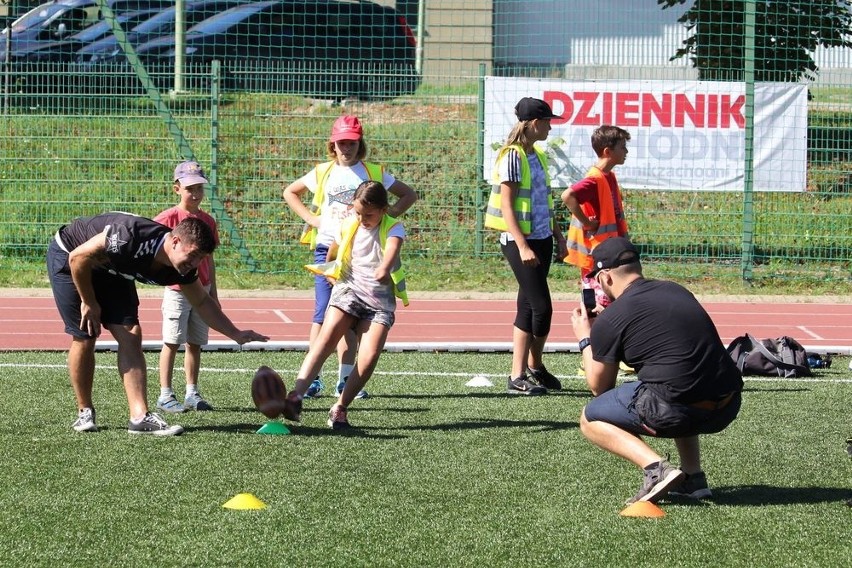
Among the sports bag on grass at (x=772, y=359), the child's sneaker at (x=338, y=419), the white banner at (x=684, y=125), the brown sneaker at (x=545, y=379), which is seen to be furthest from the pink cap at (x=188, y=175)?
the white banner at (x=684, y=125)

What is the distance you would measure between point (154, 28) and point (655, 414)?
1624cm

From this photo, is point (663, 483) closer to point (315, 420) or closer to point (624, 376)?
point (315, 420)

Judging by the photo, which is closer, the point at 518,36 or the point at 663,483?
the point at 663,483

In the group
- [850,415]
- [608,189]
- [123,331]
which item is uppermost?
[608,189]

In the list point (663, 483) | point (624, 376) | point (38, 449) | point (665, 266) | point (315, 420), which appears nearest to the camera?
point (663, 483)

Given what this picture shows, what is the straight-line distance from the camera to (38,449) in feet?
23.5

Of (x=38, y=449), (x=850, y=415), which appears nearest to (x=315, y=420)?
(x=38, y=449)

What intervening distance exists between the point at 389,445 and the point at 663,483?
6.42 ft

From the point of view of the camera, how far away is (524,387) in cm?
914

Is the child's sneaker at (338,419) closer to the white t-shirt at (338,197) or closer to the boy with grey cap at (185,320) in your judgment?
the boy with grey cap at (185,320)

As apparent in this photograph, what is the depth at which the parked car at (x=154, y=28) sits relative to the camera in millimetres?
20203

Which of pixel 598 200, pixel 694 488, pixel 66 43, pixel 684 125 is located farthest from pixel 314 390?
pixel 66 43

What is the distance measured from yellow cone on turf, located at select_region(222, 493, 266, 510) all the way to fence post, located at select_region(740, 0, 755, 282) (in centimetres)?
1123

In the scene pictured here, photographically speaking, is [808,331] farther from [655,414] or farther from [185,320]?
[655,414]
